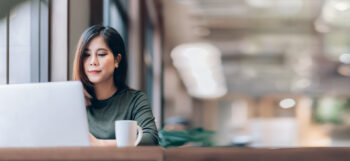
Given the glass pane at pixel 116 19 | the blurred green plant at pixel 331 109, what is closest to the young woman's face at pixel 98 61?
the glass pane at pixel 116 19

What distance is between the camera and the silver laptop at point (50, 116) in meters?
1.21

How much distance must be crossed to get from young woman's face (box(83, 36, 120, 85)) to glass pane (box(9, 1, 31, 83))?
502 mm

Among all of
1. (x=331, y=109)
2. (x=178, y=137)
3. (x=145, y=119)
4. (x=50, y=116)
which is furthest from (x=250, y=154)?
(x=331, y=109)

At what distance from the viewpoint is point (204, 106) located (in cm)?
1368

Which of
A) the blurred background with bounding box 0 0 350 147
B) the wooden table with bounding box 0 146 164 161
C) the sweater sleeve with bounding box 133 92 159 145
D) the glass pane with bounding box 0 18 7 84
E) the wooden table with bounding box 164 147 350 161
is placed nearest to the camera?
the wooden table with bounding box 0 146 164 161

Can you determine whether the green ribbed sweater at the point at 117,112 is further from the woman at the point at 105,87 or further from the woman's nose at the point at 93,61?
the woman's nose at the point at 93,61

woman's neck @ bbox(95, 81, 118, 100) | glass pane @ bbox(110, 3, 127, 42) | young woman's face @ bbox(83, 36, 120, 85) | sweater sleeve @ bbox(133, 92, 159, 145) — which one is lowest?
sweater sleeve @ bbox(133, 92, 159, 145)

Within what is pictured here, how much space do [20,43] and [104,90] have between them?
60cm

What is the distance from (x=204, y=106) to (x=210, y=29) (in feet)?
21.2

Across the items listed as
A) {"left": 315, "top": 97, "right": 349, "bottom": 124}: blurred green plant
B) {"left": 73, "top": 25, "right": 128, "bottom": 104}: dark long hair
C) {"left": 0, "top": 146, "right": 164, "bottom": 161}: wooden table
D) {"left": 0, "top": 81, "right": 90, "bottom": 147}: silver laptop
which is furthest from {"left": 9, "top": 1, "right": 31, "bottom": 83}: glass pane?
{"left": 315, "top": 97, "right": 349, "bottom": 124}: blurred green plant

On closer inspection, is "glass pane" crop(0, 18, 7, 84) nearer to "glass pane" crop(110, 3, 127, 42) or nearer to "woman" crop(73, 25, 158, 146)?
"woman" crop(73, 25, 158, 146)

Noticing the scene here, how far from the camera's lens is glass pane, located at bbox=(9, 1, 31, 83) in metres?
2.17

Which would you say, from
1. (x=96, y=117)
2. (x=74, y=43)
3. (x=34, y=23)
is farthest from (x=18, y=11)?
(x=96, y=117)

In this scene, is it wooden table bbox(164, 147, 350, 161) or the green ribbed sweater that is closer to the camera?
wooden table bbox(164, 147, 350, 161)
